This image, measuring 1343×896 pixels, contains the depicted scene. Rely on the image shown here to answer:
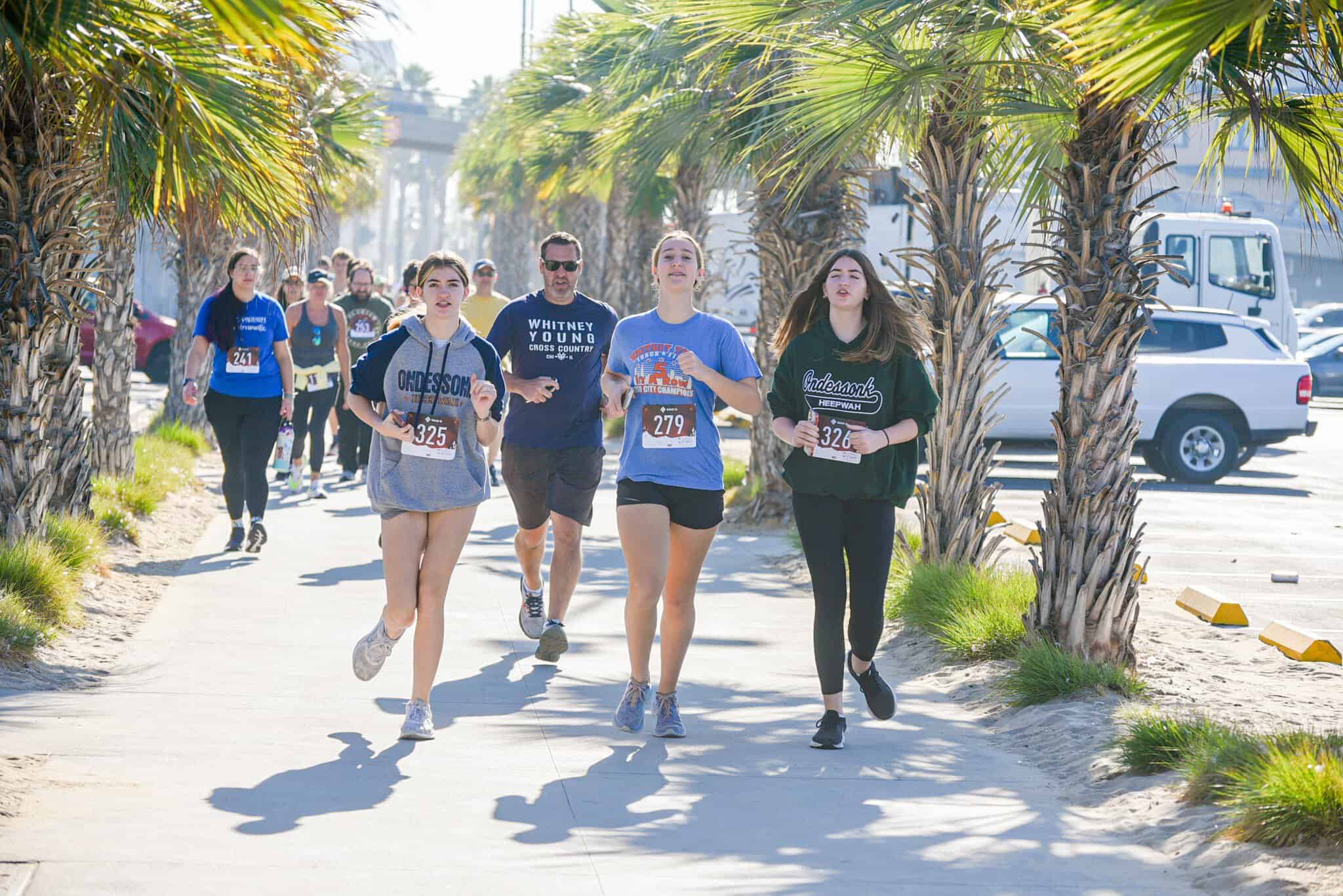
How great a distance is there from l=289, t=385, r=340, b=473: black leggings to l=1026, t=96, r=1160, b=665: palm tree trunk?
24.4 feet

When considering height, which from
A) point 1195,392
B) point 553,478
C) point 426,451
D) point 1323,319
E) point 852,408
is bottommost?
point 553,478

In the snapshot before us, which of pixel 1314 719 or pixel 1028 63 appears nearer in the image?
pixel 1314 719

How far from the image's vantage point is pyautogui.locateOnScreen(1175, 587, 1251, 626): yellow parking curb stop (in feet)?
29.2

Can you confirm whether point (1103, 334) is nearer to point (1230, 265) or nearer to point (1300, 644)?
point (1300, 644)

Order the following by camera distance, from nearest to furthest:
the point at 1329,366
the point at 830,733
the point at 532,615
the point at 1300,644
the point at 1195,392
A: the point at 830,733 → the point at 532,615 → the point at 1300,644 → the point at 1195,392 → the point at 1329,366

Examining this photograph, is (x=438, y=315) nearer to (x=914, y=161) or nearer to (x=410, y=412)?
(x=410, y=412)

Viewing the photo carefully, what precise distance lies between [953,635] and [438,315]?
9.97 feet

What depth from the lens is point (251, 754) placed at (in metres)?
5.38

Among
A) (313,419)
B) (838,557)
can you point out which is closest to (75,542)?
(838,557)

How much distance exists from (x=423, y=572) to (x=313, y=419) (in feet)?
25.0

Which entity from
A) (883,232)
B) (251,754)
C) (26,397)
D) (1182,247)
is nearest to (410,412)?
(251,754)

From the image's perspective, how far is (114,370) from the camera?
38.1 feet

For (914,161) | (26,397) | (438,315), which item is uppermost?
(914,161)

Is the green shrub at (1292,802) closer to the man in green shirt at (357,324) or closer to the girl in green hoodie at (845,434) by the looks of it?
the girl in green hoodie at (845,434)
